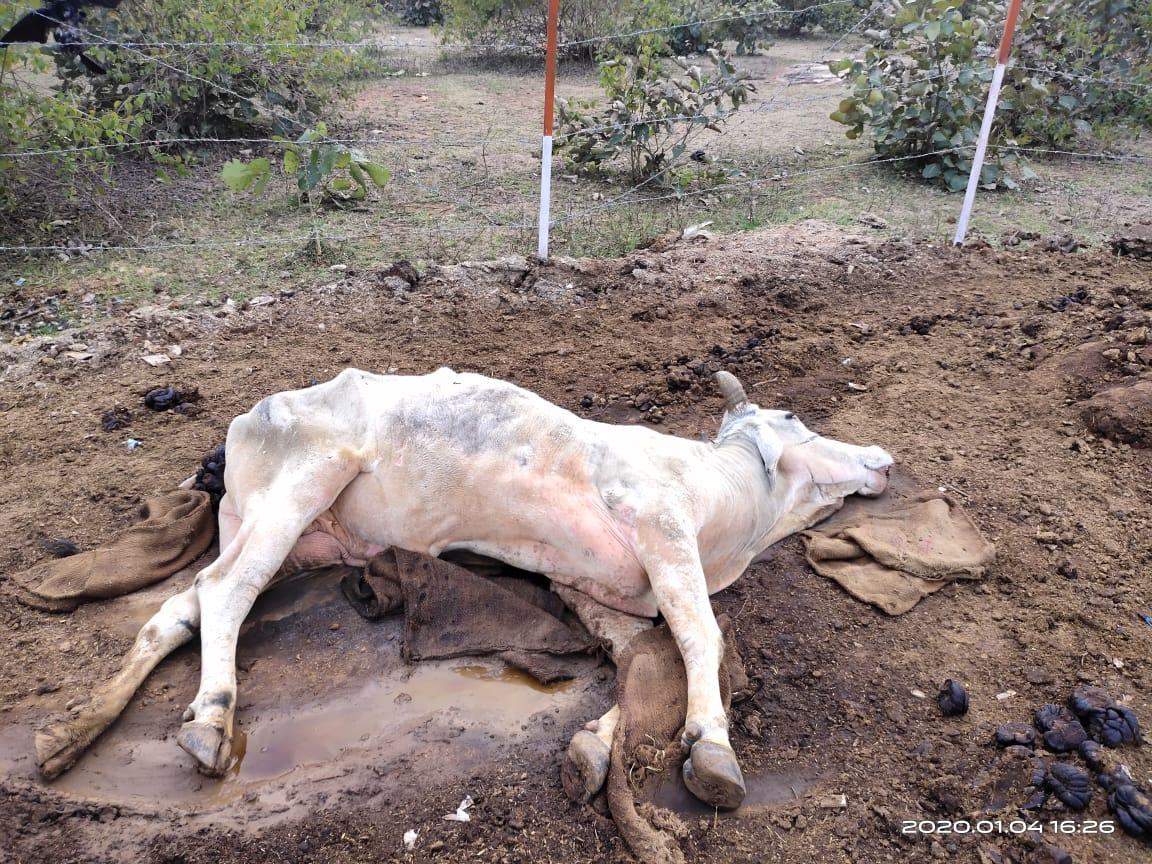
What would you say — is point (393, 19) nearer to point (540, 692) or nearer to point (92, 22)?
point (92, 22)

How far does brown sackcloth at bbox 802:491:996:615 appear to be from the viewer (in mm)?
3428

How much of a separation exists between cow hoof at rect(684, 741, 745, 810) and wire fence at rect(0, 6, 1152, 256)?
17.0 feet

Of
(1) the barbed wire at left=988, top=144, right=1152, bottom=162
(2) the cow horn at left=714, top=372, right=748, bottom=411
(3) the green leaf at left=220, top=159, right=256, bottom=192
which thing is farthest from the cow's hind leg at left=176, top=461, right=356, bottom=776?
(1) the barbed wire at left=988, top=144, right=1152, bottom=162

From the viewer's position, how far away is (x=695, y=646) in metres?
2.84

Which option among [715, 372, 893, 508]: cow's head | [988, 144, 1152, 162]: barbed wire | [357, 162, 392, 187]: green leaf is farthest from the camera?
[988, 144, 1152, 162]: barbed wire

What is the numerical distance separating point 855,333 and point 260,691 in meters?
4.17

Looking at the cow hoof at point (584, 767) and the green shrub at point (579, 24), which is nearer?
the cow hoof at point (584, 767)

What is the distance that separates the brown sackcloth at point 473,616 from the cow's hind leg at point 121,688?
0.62 m

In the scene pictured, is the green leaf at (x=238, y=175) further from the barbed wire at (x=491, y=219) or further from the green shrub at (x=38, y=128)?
the green shrub at (x=38, y=128)

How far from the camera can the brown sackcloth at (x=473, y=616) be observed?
10.00 ft

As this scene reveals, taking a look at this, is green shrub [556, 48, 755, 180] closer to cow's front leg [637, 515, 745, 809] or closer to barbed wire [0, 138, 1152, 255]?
barbed wire [0, 138, 1152, 255]

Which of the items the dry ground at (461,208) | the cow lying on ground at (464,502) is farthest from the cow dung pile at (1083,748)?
the dry ground at (461,208)

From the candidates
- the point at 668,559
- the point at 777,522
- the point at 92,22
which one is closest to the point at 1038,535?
the point at 777,522

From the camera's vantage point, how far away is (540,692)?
9.67 feet
